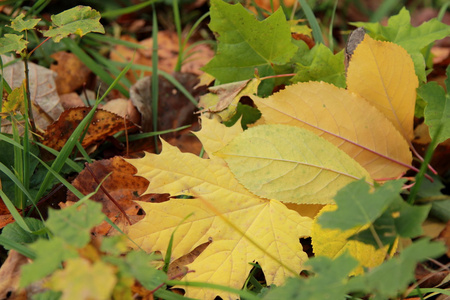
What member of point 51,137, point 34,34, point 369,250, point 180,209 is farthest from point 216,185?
point 34,34

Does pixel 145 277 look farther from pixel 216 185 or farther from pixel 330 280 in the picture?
pixel 216 185

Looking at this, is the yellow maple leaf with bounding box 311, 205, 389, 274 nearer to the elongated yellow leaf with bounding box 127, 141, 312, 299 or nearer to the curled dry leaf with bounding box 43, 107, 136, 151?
the elongated yellow leaf with bounding box 127, 141, 312, 299

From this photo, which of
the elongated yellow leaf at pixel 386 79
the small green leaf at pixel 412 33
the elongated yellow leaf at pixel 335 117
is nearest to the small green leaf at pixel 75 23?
the elongated yellow leaf at pixel 335 117

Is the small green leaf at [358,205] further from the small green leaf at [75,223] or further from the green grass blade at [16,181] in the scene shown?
the green grass blade at [16,181]

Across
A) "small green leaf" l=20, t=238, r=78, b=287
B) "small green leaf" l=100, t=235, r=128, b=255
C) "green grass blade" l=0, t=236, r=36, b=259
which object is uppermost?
"small green leaf" l=20, t=238, r=78, b=287

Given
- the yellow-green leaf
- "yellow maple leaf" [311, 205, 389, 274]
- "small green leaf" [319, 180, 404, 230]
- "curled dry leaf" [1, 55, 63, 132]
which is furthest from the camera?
"curled dry leaf" [1, 55, 63, 132]

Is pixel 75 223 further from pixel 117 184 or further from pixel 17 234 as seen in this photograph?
pixel 117 184

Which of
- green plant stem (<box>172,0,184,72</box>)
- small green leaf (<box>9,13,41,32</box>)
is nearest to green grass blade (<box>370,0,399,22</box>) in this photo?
green plant stem (<box>172,0,184,72</box>)
